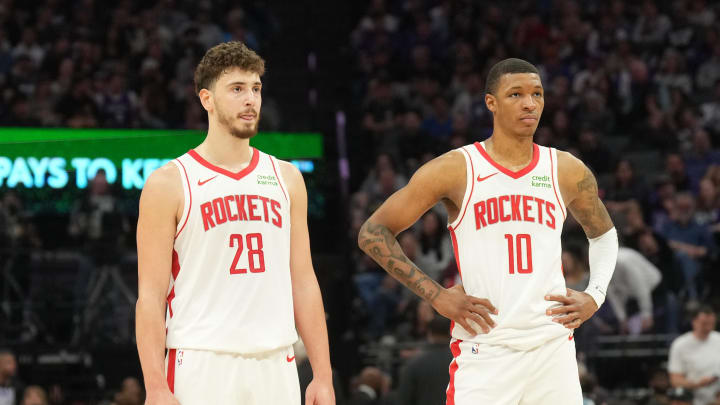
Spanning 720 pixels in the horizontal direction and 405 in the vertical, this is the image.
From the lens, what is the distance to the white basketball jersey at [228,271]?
4.77 meters

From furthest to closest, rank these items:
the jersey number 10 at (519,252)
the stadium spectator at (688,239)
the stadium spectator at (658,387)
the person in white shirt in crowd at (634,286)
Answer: the stadium spectator at (688,239), the person in white shirt in crowd at (634,286), the stadium spectator at (658,387), the jersey number 10 at (519,252)

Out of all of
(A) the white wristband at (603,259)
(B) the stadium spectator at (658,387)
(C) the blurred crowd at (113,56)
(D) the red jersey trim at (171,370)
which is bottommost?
(B) the stadium spectator at (658,387)

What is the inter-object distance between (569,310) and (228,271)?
1812 millimetres

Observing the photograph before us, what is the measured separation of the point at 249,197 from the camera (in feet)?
16.1

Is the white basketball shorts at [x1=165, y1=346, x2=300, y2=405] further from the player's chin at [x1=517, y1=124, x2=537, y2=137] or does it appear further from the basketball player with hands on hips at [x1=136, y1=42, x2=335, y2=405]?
the player's chin at [x1=517, y1=124, x2=537, y2=137]

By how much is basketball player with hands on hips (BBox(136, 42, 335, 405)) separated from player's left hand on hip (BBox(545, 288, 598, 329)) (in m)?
1.27

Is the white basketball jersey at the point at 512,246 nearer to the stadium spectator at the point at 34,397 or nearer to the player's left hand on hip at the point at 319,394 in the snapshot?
the player's left hand on hip at the point at 319,394

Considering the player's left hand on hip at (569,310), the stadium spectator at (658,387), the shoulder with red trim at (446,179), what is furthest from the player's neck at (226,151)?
the stadium spectator at (658,387)

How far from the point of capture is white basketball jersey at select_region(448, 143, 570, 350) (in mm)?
5535

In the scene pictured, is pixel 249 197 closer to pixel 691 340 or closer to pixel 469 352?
pixel 469 352

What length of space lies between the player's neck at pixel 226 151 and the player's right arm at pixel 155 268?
0.20 meters

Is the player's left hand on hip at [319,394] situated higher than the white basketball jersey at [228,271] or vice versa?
the white basketball jersey at [228,271]

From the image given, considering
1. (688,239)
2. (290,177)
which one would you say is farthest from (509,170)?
(688,239)

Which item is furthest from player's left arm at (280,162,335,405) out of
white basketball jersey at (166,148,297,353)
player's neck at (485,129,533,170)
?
player's neck at (485,129,533,170)
